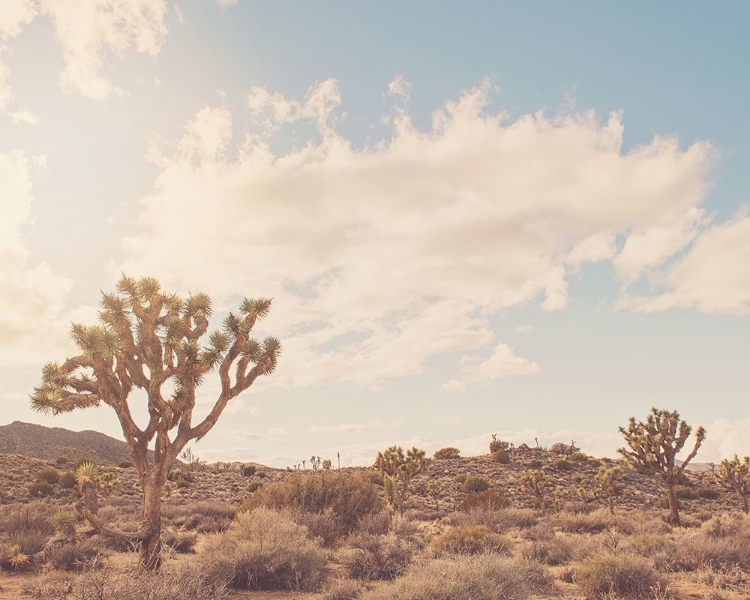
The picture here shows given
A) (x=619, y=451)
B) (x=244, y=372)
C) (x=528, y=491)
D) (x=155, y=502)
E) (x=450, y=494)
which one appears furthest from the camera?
(x=450, y=494)

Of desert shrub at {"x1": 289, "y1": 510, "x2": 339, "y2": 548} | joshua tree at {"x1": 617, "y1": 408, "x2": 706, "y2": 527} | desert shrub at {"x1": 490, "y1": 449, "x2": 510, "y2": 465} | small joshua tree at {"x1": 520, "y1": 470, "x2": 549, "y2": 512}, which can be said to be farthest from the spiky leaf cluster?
desert shrub at {"x1": 490, "y1": 449, "x2": 510, "y2": 465}

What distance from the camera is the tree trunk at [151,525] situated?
11508mm

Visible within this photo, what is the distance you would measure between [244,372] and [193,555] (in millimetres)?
5880

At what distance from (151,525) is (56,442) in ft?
250

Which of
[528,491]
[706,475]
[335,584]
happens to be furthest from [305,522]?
[706,475]

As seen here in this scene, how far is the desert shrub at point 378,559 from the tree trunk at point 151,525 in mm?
4312

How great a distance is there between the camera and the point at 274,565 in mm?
10617

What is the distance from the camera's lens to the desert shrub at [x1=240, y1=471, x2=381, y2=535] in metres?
17.8

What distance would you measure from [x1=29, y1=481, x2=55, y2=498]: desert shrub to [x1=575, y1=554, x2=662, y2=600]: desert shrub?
31.4 meters

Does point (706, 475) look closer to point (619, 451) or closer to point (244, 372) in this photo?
point (619, 451)

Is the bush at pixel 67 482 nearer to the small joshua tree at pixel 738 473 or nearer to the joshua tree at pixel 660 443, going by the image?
the joshua tree at pixel 660 443

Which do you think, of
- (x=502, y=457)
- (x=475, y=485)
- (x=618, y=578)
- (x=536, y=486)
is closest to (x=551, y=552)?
(x=618, y=578)

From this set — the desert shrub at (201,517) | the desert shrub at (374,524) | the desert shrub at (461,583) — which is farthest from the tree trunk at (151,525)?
the desert shrub at (201,517)

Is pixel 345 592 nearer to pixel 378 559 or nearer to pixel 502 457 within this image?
pixel 378 559
